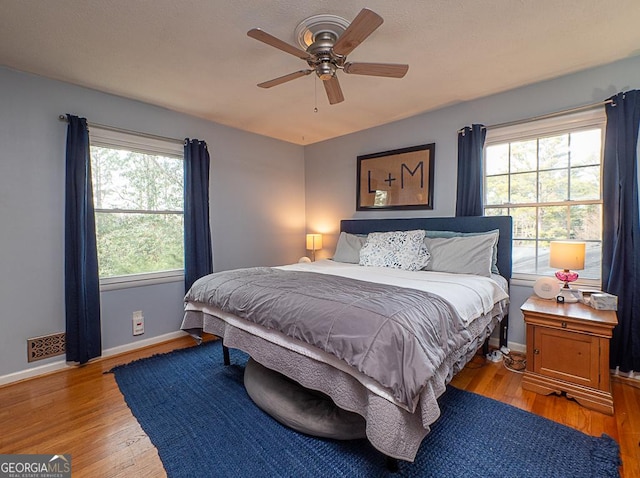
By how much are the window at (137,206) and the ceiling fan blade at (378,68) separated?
2.28 m

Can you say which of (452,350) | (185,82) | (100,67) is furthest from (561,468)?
(100,67)

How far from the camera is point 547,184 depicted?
2.75m

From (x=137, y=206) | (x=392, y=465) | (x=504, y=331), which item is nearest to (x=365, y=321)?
(x=392, y=465)

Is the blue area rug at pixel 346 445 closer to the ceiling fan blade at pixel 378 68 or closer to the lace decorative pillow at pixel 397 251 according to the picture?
the lace decorative pillow at pixel 397 251

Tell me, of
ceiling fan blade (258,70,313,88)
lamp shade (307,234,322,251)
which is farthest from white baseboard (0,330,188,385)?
ceiling fan blade (258,70,313,88)

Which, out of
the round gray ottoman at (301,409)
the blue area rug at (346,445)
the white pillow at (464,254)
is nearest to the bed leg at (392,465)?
the blue area rug at (346,445)

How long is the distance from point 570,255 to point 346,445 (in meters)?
2.08

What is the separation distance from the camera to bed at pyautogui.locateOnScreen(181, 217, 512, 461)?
1.28 meters

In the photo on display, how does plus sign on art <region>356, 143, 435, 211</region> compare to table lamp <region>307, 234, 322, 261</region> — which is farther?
table lamp <region>307, 234, 322, 261</region>

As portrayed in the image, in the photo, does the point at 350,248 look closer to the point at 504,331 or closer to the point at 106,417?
the point at 504,331

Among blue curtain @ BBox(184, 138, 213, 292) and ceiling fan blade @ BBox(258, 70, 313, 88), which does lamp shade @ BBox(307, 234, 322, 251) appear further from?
ceiling fan blade @ BBox(258, 70, 313, 88)

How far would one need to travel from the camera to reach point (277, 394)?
1915 mm

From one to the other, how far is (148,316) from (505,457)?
3.20 m

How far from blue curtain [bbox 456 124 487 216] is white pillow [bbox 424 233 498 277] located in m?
Answer: 0.43
